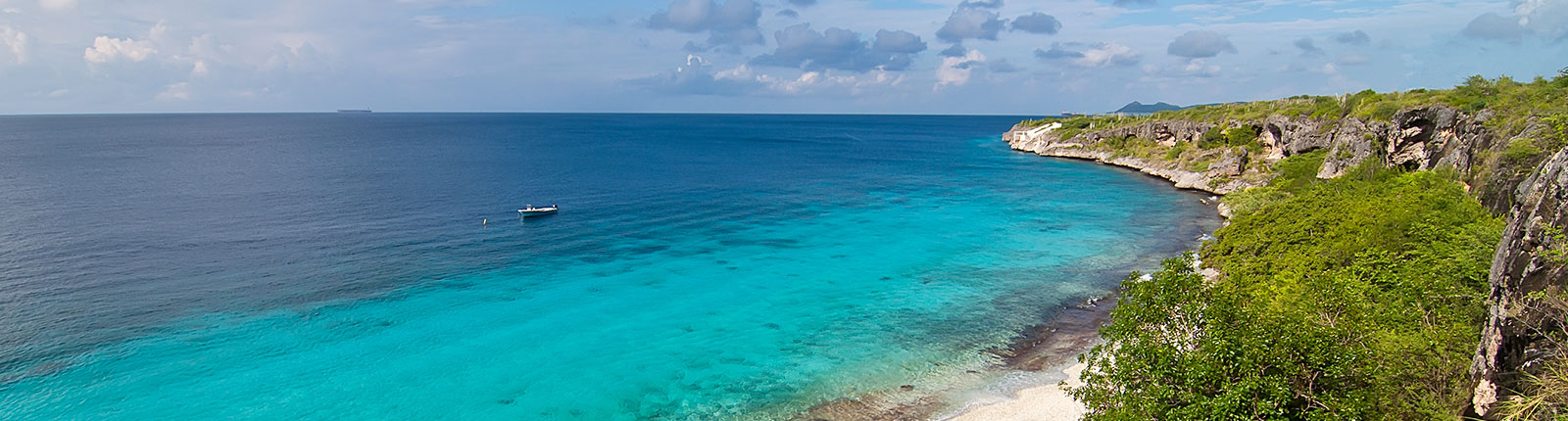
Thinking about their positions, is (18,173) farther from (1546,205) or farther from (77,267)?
(1546,205)

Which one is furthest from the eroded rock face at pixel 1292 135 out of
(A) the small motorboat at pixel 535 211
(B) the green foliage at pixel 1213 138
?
(A) the small motorboat at pixel 535 211

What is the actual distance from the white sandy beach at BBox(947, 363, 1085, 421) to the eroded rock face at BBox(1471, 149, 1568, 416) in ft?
45.7

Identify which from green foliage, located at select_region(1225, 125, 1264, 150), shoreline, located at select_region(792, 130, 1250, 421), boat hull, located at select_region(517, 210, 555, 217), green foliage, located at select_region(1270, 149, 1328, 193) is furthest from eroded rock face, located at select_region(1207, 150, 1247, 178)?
boat hull, located at select_region(517, 210, 555, 217)

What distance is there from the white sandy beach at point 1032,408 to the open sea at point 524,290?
8.86ft

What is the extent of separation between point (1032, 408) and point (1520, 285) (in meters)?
17.2

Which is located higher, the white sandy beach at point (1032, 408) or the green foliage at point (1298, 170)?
the green foliage at point (1298, 170)

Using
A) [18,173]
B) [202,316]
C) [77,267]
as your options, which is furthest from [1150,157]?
[18,173]

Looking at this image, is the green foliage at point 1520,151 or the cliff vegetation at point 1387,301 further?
the green foliage at point 1520,151

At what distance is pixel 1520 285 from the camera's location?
635 inches

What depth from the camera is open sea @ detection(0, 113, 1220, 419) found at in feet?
112

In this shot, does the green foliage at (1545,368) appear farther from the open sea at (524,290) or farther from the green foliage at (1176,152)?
the green foliage at (1176,152)

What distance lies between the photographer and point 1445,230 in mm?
33438

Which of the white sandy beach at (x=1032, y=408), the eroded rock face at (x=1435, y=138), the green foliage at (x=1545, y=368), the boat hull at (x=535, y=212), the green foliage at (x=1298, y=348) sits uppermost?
the eroded rock face at (x=1435, y=138)

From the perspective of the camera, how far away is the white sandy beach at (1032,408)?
30047 mm
